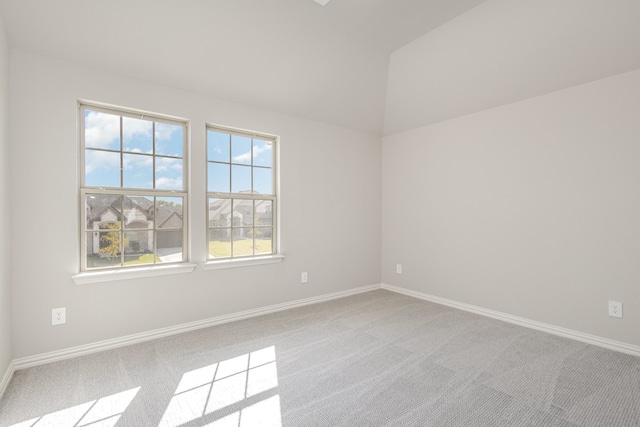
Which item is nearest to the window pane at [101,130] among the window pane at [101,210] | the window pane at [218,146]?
the window pane at [101,210]

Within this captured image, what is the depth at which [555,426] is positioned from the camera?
164cm

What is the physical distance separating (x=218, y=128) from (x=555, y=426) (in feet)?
11.5

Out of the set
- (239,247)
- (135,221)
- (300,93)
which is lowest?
(239,247)

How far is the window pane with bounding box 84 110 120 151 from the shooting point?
2.55 m

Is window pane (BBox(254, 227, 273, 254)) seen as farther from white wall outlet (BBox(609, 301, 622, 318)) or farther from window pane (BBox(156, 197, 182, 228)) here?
white wall outlet (BBox(609, 301, 622, 318))

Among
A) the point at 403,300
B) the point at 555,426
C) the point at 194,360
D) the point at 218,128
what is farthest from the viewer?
the point at 403,300

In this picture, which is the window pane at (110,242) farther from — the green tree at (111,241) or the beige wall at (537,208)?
the beige wall at (537,208)

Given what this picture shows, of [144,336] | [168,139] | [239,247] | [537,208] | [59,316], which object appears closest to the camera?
[59,316]

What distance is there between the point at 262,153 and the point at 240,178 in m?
0.41

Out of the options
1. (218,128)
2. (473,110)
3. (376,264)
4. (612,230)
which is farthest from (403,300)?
(218,128)

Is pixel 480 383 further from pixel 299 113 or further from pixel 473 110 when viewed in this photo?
pixel 299 113

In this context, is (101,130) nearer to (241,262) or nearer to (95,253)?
(95,253)

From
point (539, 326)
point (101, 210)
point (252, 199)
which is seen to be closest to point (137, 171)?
point (101, 210)

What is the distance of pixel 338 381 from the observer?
2.08 metres
